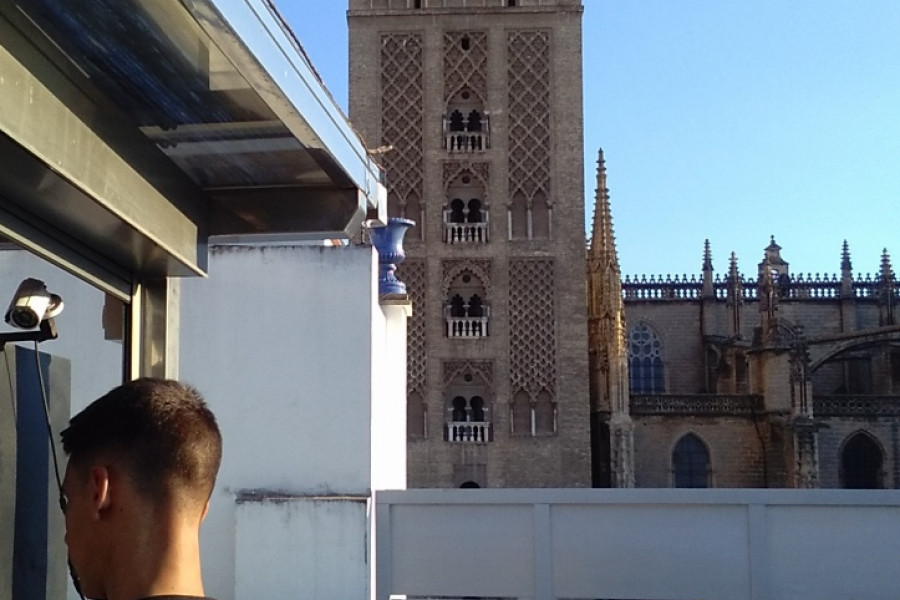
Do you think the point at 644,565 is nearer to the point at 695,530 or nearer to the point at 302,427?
the point at 695,530

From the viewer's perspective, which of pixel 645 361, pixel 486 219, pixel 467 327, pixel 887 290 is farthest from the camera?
pixel 887 290

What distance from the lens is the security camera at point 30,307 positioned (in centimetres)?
323

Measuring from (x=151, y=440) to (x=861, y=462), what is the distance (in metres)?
34.3

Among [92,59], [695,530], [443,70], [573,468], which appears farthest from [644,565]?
[443,70]

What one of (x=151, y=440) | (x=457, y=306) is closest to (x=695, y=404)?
(x=457, y=306)

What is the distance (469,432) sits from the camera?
94.4 ft

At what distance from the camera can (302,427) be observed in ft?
32.3

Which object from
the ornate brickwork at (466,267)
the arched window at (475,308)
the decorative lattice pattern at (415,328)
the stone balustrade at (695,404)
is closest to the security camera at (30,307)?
the decorative lattice pattern at (415,328)

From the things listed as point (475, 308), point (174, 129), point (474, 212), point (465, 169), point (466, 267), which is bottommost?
point (174, 129)

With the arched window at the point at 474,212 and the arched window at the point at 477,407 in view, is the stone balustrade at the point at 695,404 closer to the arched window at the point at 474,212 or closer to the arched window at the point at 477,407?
the arched window at the point at 477,407

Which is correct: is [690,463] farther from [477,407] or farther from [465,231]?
[465,231]

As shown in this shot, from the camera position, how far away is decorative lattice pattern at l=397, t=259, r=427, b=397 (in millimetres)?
28891

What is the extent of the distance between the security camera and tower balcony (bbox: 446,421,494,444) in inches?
1005

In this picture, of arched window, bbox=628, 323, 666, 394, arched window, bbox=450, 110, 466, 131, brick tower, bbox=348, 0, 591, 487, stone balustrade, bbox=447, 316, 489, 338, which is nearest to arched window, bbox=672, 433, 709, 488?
brick tower, bbox=348, 0, 591, 487
